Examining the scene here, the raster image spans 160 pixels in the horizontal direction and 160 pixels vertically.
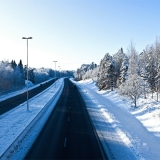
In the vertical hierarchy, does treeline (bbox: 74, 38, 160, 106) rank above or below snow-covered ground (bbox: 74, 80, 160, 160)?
above

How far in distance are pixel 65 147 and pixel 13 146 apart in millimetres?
3629

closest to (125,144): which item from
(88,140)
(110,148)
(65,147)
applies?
(110,148)

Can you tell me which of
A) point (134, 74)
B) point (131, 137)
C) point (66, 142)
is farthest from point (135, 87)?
point (66, 142)

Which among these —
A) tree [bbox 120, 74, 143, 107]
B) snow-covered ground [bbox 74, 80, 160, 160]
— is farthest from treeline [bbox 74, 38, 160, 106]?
snow-covered ground [bbox 74, 80, 160, 160]

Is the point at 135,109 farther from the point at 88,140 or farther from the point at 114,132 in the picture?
the point at 88,140

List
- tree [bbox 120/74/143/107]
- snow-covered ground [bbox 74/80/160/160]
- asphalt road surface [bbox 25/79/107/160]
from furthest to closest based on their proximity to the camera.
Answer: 1. tree [bbox 120/74/143/107]
2. snow-covered ground [bbox 74/80/160/160]
3. asphalt road surface [bbox 25/79/107/160]

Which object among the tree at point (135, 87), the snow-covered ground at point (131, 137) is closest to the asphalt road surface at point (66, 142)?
the snow-covered ground at point (131, 137)

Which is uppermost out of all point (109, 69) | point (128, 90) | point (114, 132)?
point (109, 69)

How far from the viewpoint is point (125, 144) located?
14.9m

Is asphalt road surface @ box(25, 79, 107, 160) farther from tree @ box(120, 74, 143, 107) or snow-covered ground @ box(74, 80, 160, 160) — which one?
tree @ box(120, 74, 143, 107)

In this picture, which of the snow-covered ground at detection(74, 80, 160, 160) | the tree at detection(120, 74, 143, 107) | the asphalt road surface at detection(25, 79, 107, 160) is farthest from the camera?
the tree at detection(120, 74, 143, 107)

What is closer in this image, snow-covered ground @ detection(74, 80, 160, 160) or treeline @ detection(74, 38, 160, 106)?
snow-covered ground @ detection(74, 80, 160, 160)

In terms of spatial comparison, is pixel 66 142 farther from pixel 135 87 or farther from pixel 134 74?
pixel 134 74

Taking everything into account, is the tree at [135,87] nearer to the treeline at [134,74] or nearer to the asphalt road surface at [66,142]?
the treeline at [134,74]
